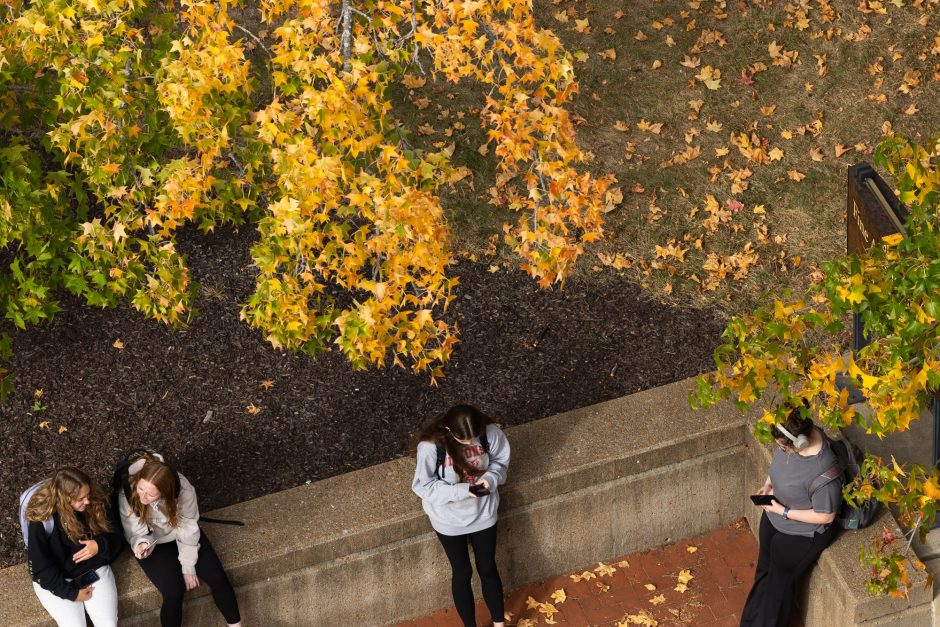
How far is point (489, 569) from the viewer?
6910mm

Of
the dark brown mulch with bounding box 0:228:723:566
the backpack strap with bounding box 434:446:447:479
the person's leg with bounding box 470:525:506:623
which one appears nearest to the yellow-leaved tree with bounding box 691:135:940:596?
the backpack strap with bounding box 434:446:447:479

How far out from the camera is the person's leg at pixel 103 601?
6.48 metres

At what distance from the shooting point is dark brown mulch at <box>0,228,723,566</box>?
7.79 meters

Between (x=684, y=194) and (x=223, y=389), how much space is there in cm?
430

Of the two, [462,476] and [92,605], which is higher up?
[462,476]

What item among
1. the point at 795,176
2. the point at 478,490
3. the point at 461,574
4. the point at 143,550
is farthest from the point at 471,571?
the point at 795,176

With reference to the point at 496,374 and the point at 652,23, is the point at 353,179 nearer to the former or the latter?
the point at 496,374

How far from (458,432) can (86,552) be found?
218cm

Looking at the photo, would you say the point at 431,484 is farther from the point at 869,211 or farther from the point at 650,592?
the point at 869,211

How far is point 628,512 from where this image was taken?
7516 millimetres

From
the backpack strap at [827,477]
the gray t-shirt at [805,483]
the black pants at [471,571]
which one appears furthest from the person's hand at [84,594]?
the backpack strap at [827,477]

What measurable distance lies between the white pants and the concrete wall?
0.37 feet

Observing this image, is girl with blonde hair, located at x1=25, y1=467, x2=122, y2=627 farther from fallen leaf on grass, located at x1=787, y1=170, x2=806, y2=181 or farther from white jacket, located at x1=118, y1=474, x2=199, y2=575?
fallen leaf on grass, located at x1=787, y1=170, x2=806, y2=181

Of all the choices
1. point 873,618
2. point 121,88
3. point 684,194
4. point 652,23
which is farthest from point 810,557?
point 652,23
